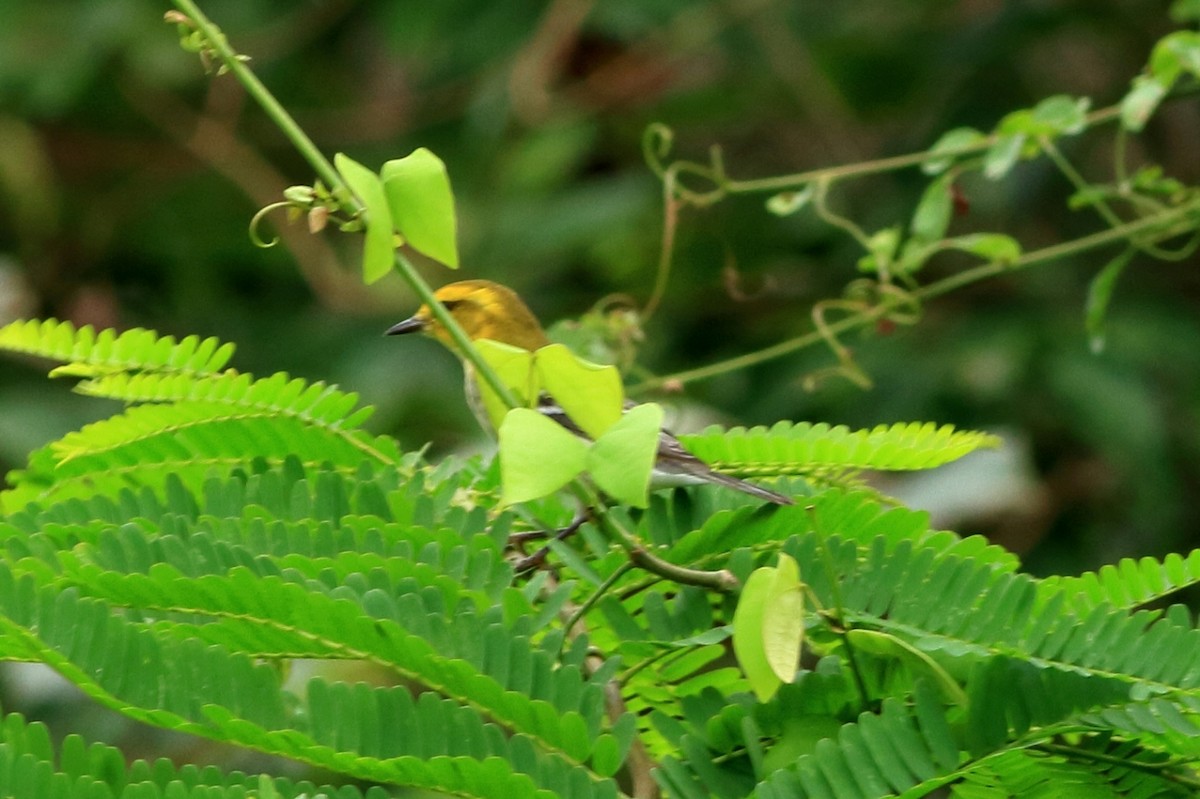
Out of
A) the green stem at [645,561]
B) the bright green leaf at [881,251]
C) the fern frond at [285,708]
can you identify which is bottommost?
the fern frond at [285,708]

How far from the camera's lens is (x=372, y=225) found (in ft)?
3.37

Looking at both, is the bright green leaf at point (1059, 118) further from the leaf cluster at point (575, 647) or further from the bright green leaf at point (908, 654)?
the bright green leaf at point (908, 654)

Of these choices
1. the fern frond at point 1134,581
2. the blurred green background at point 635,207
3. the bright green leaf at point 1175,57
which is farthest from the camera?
the blurred green background at point 635,207

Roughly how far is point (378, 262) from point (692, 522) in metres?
0.32

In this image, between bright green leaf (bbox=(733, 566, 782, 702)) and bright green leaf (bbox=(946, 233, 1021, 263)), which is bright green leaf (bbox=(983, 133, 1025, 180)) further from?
bright green leaf (bbox=(733, 566, 782, 702))

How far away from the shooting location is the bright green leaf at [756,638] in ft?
3.01

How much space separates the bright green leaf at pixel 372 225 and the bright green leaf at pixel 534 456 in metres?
0.15

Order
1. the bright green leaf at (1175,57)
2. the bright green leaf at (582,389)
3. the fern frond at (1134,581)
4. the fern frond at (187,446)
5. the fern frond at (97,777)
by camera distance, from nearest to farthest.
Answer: the fern frond at (97,777) → the bright green leaf at (582,389) → the fern frond at (1134,581) → the fern frond at (187,446) → the bright green leaf at (1175,57)

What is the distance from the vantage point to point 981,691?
3.17 feet

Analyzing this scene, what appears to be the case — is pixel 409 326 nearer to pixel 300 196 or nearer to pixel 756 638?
pixel 300 196

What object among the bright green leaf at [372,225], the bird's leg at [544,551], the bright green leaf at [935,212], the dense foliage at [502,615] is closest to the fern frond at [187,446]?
the dense foliage at [502,615]

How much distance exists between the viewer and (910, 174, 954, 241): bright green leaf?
2.14 meters

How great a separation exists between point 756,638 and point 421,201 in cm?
37

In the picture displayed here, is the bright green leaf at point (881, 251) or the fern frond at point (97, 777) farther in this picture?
the bright green leaf at point (881, 251)
